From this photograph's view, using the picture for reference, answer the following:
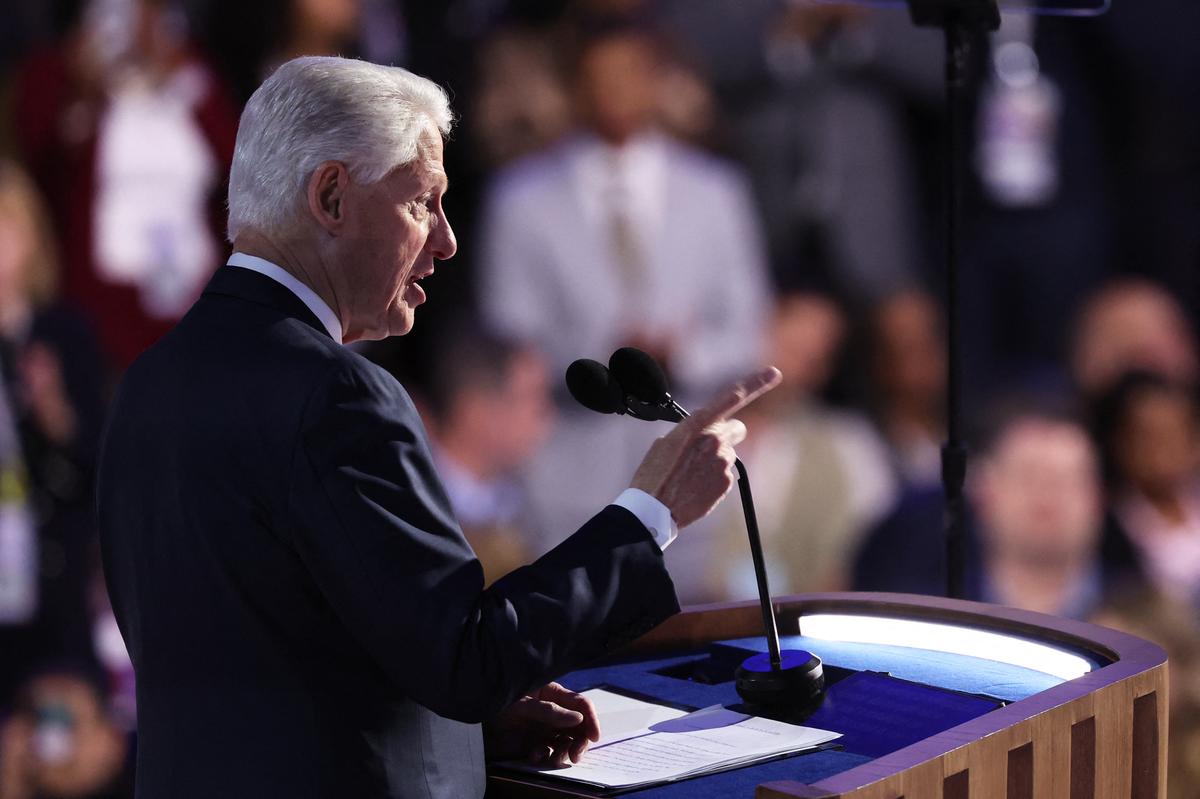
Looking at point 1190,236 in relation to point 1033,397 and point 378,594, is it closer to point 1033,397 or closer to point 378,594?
point 1033,397

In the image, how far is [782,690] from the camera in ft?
5.48

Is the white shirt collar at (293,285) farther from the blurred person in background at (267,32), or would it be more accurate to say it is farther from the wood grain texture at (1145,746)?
the blurred person in background at (267,32)

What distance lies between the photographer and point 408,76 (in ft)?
4.99

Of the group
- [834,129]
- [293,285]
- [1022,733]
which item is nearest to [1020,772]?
[1022,733]

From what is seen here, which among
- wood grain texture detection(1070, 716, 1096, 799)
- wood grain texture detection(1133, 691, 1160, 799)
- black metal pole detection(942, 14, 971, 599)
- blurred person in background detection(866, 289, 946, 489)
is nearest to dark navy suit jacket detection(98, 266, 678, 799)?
wood grain texture detection(1070, 716, 1096, 799)

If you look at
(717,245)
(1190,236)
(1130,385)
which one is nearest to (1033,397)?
(1130,385)

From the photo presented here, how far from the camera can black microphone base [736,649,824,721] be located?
167cm

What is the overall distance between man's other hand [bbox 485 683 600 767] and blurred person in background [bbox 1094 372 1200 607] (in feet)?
12.3

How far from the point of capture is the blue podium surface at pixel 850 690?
1500mm

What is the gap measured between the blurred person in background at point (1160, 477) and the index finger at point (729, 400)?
12.2 feet

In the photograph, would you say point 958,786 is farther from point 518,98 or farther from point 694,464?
point 518,98

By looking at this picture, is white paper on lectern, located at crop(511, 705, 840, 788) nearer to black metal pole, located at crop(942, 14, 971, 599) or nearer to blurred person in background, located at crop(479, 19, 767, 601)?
black metal pole, located at crop(942, 14, 971, 599)

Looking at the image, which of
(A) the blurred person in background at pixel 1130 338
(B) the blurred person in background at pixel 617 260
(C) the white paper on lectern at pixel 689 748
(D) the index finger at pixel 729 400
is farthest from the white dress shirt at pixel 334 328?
(A) the blurred person in background at pixel 1130 338

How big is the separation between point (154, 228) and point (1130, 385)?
10.9 feet
